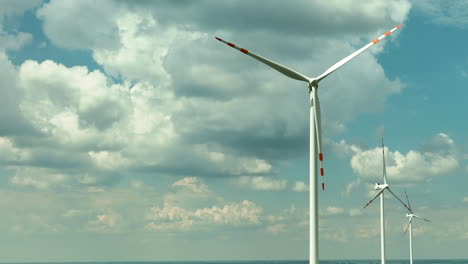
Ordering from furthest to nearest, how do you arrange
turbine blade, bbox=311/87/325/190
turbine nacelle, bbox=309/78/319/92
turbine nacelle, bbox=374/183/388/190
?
turbine nacelle, bbox=374/183/388/190 < turbine nacelle, bbox=309/78/319/92 < turbine blade, bbox=311/87/325/190

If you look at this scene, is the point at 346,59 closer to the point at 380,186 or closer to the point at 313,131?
the point at 313,131

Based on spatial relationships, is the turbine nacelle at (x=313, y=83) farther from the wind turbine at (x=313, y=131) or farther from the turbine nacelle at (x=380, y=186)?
the turbine nacelle at (x=380, y=186)

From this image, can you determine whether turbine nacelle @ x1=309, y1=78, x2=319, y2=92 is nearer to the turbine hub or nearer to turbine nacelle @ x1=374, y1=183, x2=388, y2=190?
the turbine hub

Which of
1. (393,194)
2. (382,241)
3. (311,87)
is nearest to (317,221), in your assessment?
(311,87)

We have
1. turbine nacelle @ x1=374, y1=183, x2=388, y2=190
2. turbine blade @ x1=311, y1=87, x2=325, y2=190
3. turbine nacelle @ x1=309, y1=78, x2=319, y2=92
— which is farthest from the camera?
turbine nacelle @ x1=374, y1=183, x2=388, y2=190

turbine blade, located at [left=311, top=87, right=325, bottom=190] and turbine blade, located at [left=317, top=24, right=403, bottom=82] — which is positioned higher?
turbine blade, located at [left=317, top=24, right=403, bottom=82]

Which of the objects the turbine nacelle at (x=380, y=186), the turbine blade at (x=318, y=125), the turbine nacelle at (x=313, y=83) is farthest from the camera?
the turbine nacelle at (x=380, y=186)

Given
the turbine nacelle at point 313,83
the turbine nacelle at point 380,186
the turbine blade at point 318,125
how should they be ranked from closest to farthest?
1. the turbine blade at point 318,125
2. the turbine nacelle at point 313,83
3. the turbine nacelle at point 380,186

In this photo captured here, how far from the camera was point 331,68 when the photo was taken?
68.1 m

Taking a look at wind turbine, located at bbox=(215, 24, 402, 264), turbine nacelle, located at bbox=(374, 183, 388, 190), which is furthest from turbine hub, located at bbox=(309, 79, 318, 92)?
turbine nacelle, located at bbox=(374, 183, 388, 190)

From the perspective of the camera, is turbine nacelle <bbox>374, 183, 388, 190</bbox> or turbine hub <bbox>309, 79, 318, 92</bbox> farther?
turbine nacelle <bbox>374, 183, 388, 190</bbox>

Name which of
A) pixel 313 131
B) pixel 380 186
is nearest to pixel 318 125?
pixel 313 131

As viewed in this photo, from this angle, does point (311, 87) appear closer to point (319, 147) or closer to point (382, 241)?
point (319, 147)

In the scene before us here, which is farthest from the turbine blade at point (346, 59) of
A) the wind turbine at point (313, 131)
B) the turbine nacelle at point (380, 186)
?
the turbine nacelle at point (380, 186)
